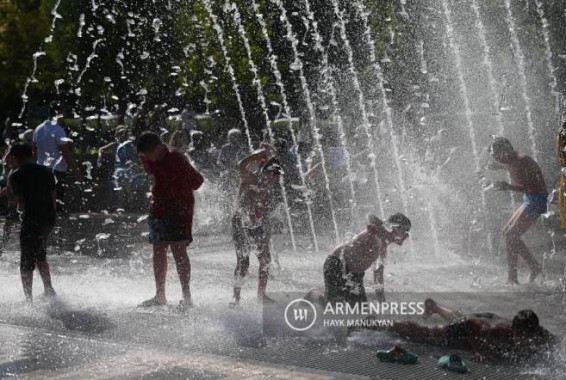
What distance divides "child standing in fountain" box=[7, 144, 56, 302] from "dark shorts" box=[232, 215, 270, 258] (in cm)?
193

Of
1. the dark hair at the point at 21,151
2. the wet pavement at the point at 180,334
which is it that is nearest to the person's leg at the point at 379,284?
the wet pavement at the point at 180,334

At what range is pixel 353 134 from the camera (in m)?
19.3

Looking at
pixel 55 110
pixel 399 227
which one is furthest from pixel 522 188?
pixel 55 110

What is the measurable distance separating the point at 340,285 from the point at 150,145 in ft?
7.24

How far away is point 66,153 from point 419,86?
1340 cm

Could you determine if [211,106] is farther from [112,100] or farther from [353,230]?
A: [353,230]

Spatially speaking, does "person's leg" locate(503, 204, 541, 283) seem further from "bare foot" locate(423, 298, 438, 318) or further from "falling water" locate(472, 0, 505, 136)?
"falling water" locate(472, 0, 505, 136)

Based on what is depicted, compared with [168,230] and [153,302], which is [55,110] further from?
[153,302]

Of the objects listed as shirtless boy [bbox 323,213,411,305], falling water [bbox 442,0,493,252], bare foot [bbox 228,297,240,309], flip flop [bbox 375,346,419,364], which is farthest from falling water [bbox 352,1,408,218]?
flip flop [bbox 375,346,419,364]

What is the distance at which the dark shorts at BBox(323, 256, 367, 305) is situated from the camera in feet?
22.5

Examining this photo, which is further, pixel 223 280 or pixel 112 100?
pixel 112 100

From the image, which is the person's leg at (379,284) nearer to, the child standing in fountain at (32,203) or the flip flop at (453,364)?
the flip flop at (453,364)

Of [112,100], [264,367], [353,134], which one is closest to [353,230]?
[353,134]

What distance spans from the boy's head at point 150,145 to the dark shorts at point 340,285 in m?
2.00
